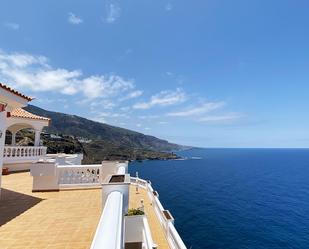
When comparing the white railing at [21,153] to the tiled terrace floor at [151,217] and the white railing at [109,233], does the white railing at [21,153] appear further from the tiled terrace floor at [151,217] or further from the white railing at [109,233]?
the white railing at [109,233]

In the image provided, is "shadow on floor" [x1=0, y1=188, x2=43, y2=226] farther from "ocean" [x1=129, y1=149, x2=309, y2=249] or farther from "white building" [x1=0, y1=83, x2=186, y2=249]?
"ocean" [x1=129, y1=149, x2=309, y2=249]

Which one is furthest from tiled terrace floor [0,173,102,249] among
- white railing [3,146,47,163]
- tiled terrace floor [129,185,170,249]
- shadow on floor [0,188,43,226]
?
white railing [3,146,47,163]

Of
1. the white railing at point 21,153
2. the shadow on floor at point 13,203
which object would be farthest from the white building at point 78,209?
the white railing at point 21,153

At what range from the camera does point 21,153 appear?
58.1 feet

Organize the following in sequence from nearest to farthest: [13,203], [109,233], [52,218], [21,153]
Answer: [109,233] < [52,218] < [13,203] < [21,153]

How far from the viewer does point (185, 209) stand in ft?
149

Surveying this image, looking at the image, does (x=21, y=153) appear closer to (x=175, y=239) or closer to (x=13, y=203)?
(x=13, y=203)

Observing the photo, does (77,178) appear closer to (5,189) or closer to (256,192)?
(5,189)

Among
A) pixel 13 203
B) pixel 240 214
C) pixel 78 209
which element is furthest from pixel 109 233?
pixel 240 214

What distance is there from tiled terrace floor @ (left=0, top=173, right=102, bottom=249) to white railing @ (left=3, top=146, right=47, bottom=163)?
18.9 feet

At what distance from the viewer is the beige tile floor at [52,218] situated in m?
5.64

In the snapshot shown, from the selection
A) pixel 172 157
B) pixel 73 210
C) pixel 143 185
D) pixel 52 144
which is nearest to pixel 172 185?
pixel 52 144

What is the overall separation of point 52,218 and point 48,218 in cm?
12

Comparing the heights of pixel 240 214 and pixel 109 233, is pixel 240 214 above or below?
below
